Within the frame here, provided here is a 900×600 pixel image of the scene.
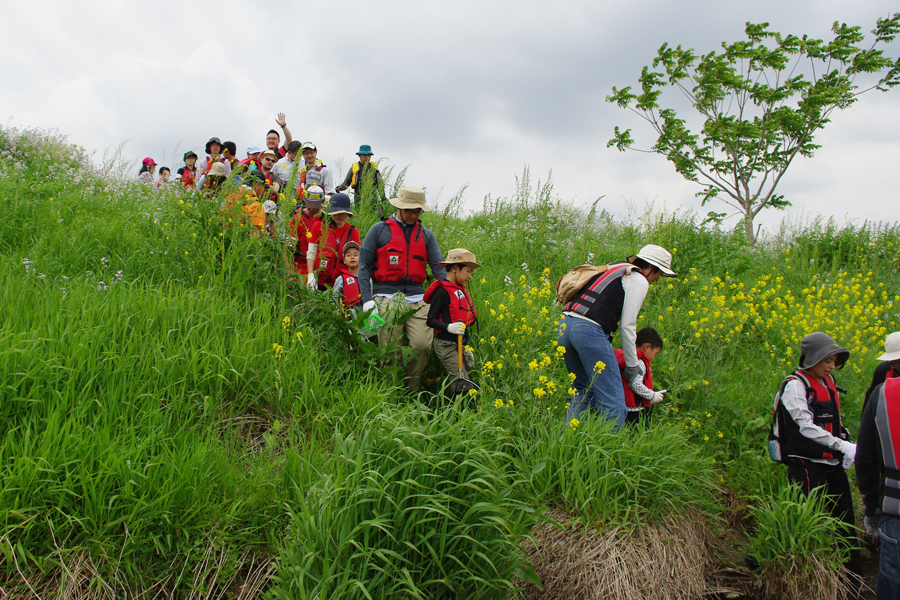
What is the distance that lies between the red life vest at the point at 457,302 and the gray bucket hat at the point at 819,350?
267 centimetres

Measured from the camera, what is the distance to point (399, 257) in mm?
5168

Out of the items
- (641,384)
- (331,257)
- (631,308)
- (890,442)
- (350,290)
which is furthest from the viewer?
(331,257)

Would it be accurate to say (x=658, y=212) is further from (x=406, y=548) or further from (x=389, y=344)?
(x=406, y=548)

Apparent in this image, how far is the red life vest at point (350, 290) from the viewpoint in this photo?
5.24m

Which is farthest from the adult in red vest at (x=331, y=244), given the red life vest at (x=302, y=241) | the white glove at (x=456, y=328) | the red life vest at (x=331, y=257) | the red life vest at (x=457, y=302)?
the white glove at (x=456, y=328)

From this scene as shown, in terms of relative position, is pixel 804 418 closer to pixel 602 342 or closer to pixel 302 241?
pixel 602 342

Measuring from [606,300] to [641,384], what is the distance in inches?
31.0

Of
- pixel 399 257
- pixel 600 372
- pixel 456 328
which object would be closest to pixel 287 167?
pixel 399 257

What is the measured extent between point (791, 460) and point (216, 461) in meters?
4.15

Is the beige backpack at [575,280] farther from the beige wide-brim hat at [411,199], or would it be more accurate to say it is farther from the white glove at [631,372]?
the beige wide-brim hat at [411,199]

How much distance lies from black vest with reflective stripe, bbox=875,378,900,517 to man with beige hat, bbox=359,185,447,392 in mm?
3298

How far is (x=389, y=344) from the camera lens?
438cm

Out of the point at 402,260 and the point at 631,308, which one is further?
the point at 402,260

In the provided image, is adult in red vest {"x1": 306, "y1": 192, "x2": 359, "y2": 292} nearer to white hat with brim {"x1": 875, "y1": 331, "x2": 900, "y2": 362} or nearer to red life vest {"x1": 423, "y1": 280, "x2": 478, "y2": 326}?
red life vest {"x1": 423, "y1": 280, "x2": 478, "y2": 326}
